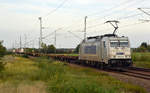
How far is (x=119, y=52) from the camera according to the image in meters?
24.8

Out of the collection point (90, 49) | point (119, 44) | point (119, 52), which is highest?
point (119, 44)

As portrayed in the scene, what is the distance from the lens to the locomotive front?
2444 cm

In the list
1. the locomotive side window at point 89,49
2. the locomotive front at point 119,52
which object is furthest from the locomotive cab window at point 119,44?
the locomotive side window at point 89,49

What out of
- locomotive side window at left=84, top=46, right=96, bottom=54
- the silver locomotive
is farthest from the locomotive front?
locomotive side window at left=84, top=46, right=96, bottom=54

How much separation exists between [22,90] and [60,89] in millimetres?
1607

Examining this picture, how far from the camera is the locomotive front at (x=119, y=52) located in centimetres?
2444

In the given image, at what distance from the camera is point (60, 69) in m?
19.7

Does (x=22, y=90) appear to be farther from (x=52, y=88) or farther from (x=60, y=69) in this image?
(x=60, y=69)

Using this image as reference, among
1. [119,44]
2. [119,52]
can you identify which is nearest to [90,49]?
[119,44]

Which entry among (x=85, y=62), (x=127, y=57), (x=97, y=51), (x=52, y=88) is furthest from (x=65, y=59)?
(x=52, y=88)

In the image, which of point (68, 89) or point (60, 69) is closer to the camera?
point (68, 89)

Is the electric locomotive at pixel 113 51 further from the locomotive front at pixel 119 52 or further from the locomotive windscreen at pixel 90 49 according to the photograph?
the locomotive windscreen at pixel 90 49

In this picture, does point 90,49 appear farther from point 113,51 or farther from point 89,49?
point 113,51

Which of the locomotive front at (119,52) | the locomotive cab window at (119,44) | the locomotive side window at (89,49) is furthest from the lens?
the locomotive side window at (89,49)
